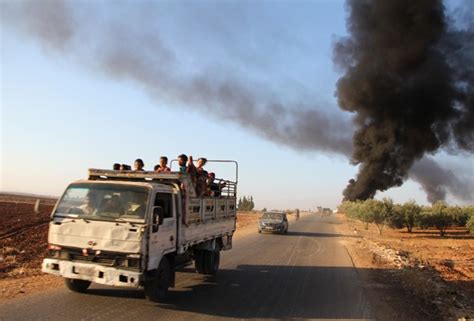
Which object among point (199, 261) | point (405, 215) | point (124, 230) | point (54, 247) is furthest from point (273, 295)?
point (405, 215)

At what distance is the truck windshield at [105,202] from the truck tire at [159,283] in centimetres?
100

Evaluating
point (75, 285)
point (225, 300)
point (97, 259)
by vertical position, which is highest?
point (97, 259)

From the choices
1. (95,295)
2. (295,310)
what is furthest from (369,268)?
(95,295)

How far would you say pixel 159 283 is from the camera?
7.71 meters

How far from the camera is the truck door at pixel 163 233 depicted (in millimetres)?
7346

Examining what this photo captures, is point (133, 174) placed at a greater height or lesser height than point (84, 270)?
greater

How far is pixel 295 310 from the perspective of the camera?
A: 794 centimetres

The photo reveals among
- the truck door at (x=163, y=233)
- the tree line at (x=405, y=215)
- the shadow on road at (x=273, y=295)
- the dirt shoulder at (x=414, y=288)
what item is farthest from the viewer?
the tree line at (x=405, y=215)

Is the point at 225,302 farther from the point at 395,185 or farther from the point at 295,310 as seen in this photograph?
the point at 395,185

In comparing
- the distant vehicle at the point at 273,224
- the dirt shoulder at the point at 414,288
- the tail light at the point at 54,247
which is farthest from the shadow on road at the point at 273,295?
the distant vehicle at the point at 273,224

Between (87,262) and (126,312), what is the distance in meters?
1.00

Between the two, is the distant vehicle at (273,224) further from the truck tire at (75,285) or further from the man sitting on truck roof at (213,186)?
the truck tire at (75,285)

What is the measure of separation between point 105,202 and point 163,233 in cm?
113

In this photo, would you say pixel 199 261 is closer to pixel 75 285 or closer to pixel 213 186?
pixel 213 186
